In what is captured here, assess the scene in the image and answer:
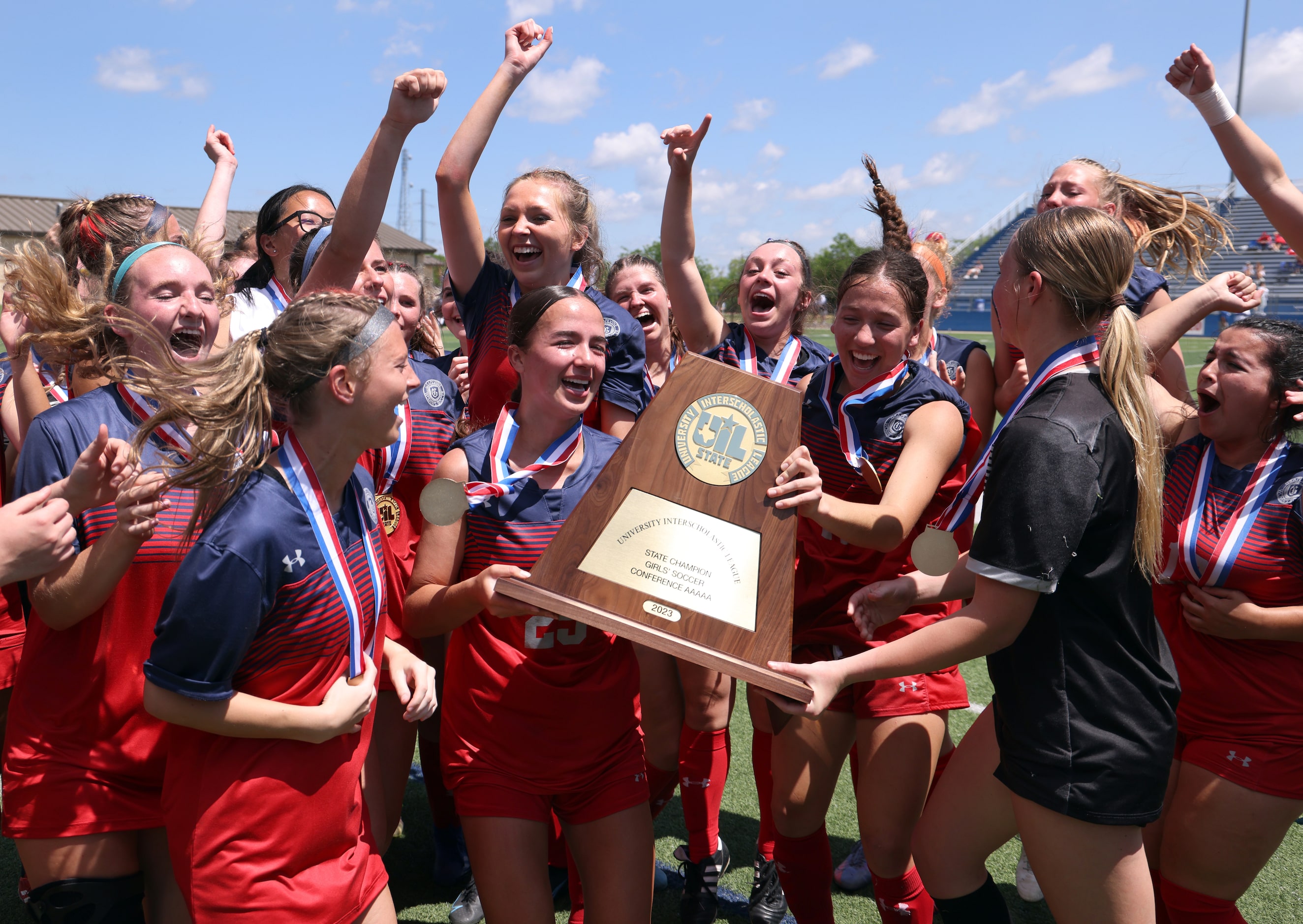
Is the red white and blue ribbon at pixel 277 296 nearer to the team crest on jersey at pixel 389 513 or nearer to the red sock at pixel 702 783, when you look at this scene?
the team crest on jersey at pixel 389 513

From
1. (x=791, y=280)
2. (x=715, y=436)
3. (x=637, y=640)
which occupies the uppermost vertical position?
(x=791, y=280)

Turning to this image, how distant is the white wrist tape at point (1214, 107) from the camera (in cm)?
335

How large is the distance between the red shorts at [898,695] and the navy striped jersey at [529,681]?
682 millimetres

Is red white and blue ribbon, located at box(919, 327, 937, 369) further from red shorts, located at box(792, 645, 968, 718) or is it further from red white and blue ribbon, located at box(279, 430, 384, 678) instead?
red white and blue ribbon, located at box(279, 430, 384, 678)

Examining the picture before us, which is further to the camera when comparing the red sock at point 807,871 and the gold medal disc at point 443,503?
the red sock at point 807,871

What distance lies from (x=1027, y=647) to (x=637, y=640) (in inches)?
38.4

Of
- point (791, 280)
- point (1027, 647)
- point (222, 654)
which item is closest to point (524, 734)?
point (222, 654)

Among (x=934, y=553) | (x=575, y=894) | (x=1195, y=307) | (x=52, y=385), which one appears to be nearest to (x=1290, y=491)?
(x=1195, y=307)

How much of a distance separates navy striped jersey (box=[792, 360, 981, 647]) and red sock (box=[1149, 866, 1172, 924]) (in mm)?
1033

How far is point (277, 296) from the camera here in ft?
11.6

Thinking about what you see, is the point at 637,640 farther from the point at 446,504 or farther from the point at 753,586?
the point at 446,504

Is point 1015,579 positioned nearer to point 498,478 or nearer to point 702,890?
point 498,478

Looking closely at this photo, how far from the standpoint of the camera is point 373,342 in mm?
2205

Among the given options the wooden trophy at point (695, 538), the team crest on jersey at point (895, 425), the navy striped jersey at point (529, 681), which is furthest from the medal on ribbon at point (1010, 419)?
the navy striped jersey at point (529, 681)
